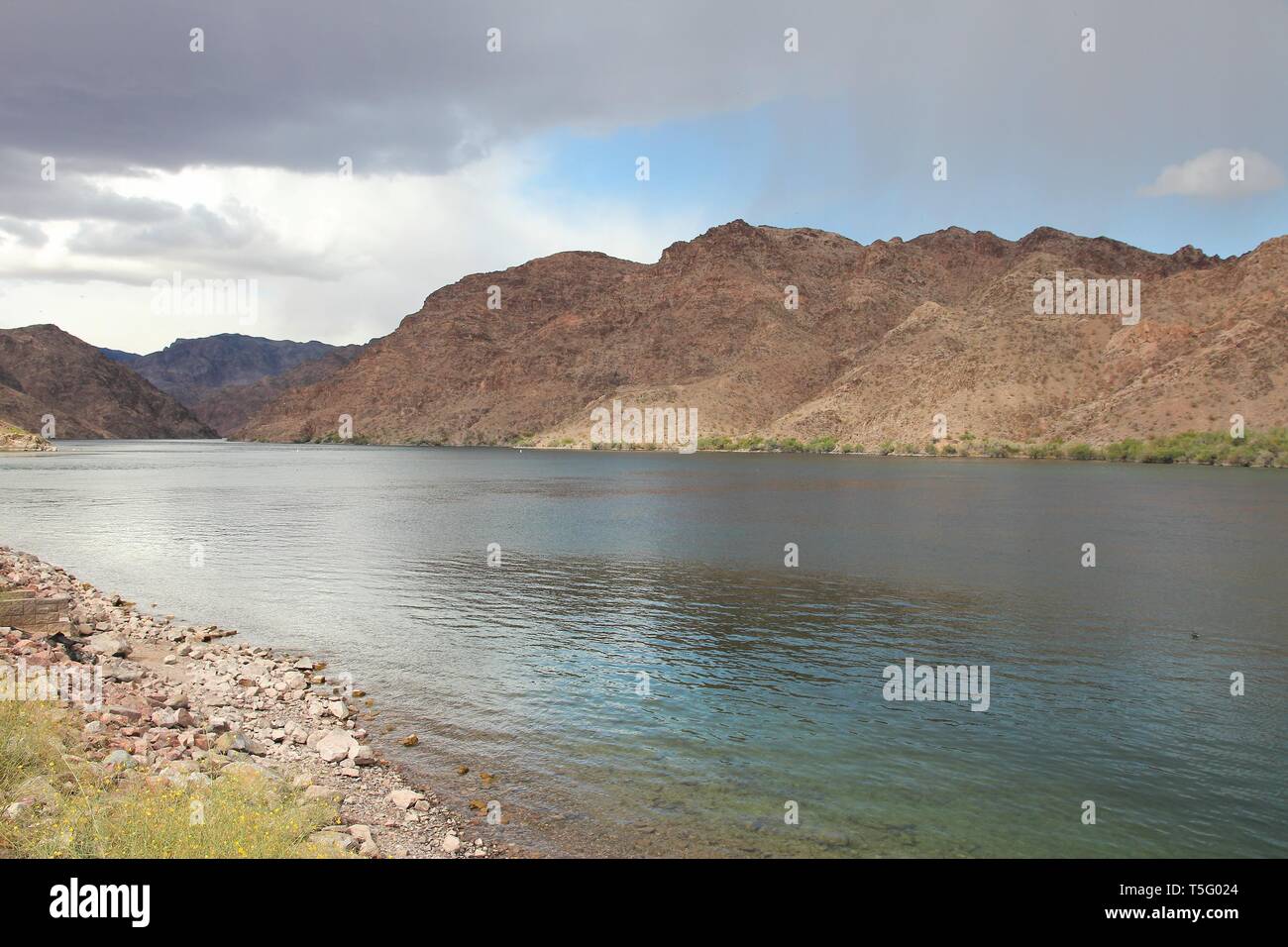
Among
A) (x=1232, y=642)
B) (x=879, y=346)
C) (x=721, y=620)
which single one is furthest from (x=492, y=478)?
(x=879, y=346)

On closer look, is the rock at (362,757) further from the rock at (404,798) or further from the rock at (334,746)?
the rock at (404,798)

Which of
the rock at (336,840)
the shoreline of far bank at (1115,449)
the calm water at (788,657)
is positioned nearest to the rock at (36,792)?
the rock at (336,840)

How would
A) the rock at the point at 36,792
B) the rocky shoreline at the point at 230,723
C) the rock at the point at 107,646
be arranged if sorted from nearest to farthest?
the rock at the point at 36,792 → the rocky shoreline at the point at 230,723 → the rock at the point at 107,646

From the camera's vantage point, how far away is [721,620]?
26766 mm

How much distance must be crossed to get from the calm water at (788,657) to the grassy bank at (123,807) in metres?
3.10

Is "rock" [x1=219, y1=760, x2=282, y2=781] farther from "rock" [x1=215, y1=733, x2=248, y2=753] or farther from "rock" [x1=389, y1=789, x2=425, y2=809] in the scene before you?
"rock" [x1=389, y1=789, x2=425, y2=809]

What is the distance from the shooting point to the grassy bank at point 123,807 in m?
8.88

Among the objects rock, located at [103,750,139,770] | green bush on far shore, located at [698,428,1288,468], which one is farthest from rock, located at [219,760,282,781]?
green bush on far shore, located at [698,428,1288,468]

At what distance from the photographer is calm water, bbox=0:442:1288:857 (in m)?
12.9

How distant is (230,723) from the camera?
15.2 metres

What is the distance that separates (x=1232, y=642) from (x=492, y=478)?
3614 inches

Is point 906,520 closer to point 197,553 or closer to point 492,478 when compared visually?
point 197,553

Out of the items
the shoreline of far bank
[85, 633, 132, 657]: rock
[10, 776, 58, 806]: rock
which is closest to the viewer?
[10, 776, 58, 806]: rock

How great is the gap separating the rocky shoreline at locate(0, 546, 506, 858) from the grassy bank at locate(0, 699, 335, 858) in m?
0.16
